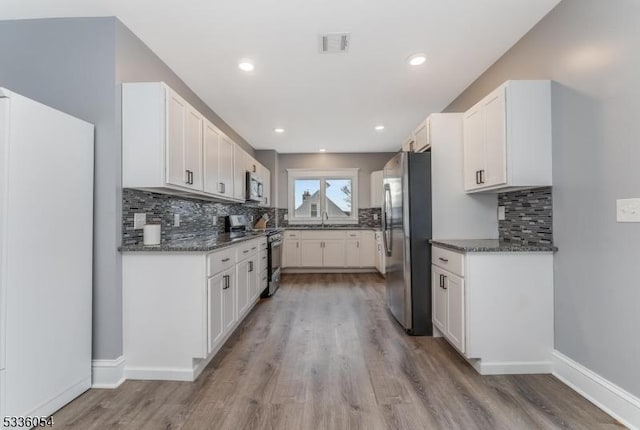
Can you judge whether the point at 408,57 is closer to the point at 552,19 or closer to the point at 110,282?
the point at 552,19

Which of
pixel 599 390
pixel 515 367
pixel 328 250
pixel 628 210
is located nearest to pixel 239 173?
pixel 328 250

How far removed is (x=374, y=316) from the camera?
3.33 meters

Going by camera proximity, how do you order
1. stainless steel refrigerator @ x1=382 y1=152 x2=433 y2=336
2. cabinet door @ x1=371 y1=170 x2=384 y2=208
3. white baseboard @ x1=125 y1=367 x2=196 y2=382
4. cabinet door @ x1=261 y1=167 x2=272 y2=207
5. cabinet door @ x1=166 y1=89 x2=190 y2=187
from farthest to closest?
cabinet door @ x1=371 y1=170 x2=384 y2=208
cabinet door @ x1=261 y1=167 x2=272 y2=207
stainless steel refrigerator @ x1=382 y1=152 x2=433 y2=336
cabinet door @ x1=166 y1=89 x2=190 y2=187
white baseboard @ x1=125 y1=367 x2=196 y2=382

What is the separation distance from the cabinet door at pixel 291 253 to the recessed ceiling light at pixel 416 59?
4045 millimetres

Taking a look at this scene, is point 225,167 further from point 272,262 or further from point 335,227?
point 335,227

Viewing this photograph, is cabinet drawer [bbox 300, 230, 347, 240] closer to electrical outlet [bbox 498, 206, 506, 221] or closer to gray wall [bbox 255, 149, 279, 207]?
gray wall [bbox 255, 149, 279, 207]

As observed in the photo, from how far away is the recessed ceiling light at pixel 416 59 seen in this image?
2.52 metres

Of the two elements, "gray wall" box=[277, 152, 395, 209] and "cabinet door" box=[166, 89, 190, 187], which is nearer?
"cabinet door" box=[166, 89, 190, 187]

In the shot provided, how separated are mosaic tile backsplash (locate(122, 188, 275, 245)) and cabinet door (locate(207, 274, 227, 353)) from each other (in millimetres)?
656

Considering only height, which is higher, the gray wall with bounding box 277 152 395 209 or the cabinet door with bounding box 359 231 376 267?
the gray wall with bounding box 277 152 395 209

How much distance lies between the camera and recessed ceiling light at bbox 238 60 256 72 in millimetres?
2611

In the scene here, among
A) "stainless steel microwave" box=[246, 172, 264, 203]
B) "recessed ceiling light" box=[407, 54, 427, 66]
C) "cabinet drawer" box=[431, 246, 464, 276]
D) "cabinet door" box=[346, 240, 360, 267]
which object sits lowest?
"cabinet door" box=[346, 240, 360, 267]

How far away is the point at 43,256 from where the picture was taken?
1643 millimetres

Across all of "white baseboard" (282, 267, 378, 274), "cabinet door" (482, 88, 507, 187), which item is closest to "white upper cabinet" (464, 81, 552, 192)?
"cabinet door" (482, 88, 507, 187)
